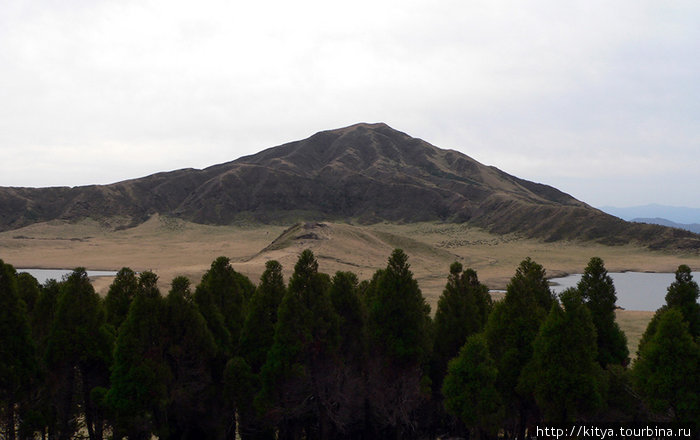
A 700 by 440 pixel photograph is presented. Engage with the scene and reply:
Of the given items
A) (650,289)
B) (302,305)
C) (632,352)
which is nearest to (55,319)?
(302,305)

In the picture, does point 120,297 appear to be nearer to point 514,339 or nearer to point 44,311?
point 44,311

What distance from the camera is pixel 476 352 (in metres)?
15.9

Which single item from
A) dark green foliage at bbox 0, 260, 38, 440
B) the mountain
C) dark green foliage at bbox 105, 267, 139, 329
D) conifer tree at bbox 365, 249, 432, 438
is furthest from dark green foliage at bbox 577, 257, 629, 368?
the mountain

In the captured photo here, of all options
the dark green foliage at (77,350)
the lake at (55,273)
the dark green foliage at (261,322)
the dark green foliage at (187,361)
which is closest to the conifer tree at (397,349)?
the dark green foliage at (261,322)

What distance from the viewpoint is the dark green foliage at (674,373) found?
14.4 metres

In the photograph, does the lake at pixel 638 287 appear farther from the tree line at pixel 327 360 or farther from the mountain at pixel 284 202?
the mountain at pixel 284 202

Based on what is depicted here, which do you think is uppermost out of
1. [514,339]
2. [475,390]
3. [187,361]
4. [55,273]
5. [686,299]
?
[686,299]

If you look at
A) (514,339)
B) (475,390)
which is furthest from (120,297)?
(514,339)

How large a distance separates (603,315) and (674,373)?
540cm

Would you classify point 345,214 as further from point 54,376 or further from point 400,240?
point 54,376

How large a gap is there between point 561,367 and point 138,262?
3378 inches

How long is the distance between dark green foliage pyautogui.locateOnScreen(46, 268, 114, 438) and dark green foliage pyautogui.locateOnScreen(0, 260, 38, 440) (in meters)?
0.70

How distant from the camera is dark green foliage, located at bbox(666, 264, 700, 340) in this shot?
18.7 metres

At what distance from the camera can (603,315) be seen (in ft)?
65.3
